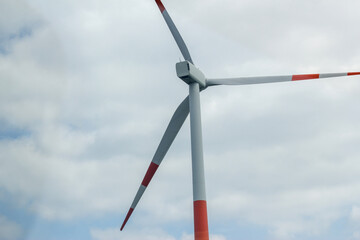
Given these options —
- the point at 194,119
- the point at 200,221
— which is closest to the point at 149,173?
the point at 194,119

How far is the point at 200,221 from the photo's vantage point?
1069 inches

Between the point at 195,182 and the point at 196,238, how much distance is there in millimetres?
3537

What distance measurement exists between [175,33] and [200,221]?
1434cm

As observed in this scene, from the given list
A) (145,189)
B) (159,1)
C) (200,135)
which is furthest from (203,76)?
(145,189)

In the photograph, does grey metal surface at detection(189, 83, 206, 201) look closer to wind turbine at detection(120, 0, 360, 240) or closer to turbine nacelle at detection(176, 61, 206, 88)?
wind turbine at detection(120, 0, 360, 240)

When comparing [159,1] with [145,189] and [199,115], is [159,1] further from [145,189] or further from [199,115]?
[145,189]

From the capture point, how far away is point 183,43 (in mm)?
32938

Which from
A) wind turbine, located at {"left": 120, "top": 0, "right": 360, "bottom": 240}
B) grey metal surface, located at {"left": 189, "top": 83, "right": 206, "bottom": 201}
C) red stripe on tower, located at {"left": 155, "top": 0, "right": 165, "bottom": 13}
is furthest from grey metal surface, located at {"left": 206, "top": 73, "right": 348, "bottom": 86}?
red stripe on tower, located at {"left": 155, "top": 0, "right": 165, "bottom": 13}

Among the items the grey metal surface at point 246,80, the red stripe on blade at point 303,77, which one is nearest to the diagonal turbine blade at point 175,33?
the grey metal surface at point 246,80

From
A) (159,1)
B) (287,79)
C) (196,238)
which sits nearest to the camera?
(196,238)

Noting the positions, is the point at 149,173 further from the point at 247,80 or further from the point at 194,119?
the point at 247,80

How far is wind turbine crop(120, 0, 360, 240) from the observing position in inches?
1092

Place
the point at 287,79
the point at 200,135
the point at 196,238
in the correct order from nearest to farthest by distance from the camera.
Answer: the point at 196,238 < the point at 200,135 < the point at 287,79

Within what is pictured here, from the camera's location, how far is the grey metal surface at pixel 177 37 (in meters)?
32.8
